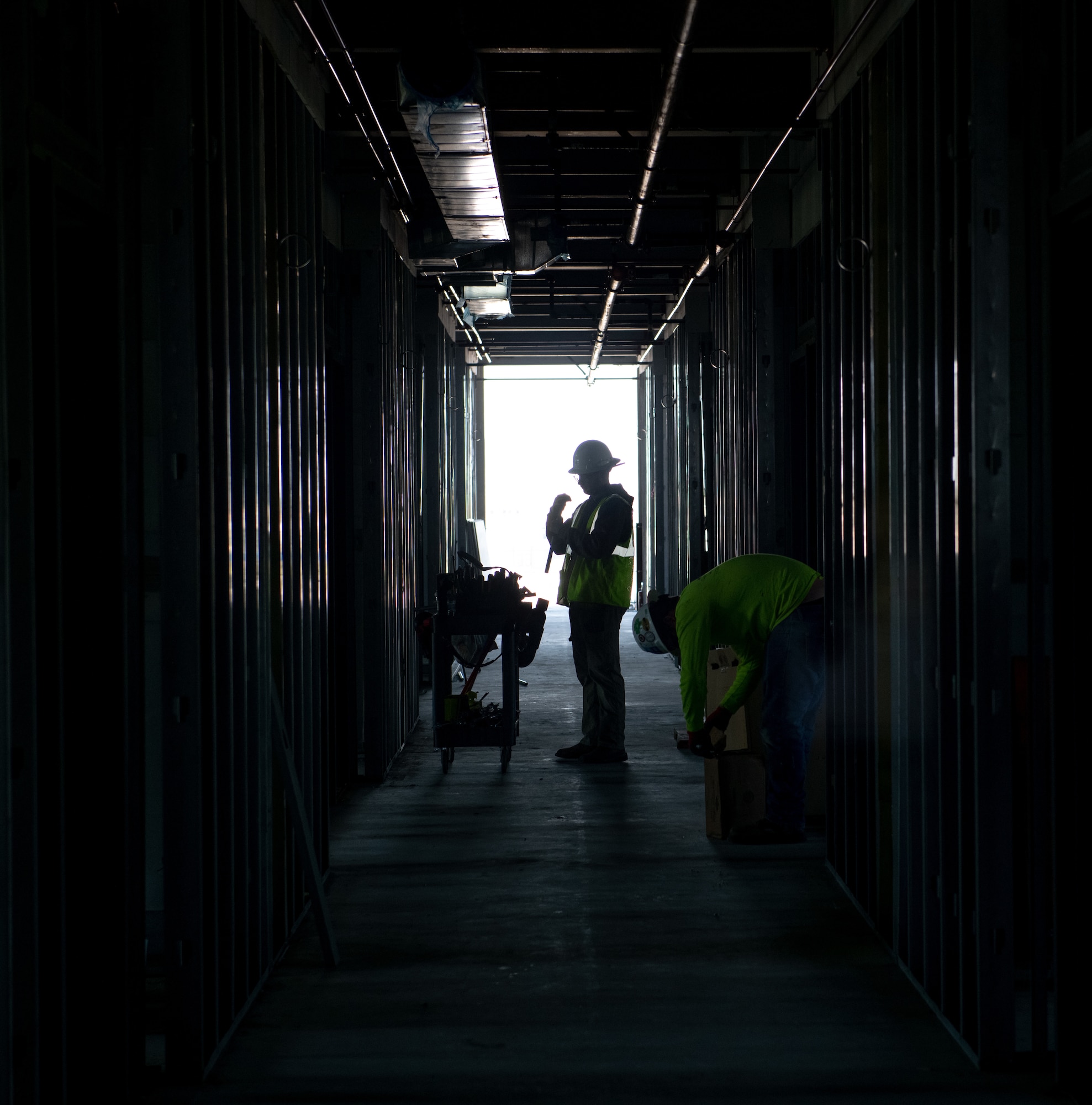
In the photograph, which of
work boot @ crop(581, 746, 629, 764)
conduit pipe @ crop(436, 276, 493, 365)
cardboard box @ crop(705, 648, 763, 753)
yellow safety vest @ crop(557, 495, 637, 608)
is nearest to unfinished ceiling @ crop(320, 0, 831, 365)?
conduit pipe @ crop(436, 276, 493, 365)

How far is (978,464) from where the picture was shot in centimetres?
312

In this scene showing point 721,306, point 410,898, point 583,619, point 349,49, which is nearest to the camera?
point 410,898

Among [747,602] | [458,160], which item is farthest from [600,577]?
[458,160]

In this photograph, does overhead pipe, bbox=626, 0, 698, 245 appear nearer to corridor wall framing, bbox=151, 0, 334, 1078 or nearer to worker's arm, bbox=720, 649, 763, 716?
corridor wall framing, bbox=151, 0, 334, 1078

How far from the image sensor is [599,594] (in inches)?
287

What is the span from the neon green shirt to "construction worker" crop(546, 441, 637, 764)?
6.81ft

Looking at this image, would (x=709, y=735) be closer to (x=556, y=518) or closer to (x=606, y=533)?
(x=606, y=533)

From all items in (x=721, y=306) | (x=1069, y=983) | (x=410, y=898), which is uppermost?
(x=721, y=306)

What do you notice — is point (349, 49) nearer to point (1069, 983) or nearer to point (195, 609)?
point (195, 609)

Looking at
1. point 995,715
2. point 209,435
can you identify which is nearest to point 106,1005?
point 209,435

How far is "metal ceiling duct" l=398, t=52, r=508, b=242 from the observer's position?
5.18m

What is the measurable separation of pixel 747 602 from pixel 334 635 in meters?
2.34

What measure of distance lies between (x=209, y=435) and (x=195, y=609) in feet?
1.69

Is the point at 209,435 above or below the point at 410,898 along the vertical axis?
above
